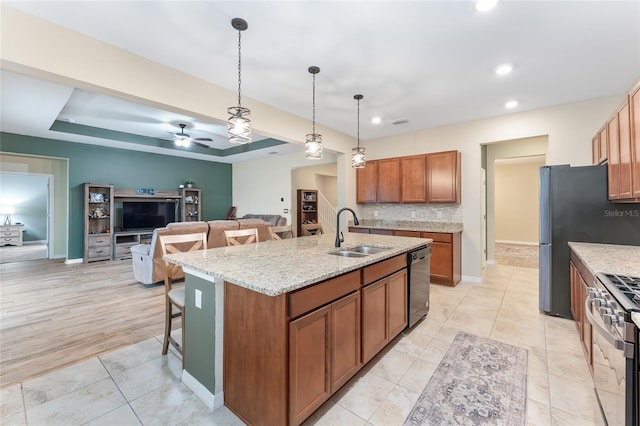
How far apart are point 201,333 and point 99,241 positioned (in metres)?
6.38

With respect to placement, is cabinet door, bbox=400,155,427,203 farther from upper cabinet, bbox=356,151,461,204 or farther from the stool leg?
the stool leg

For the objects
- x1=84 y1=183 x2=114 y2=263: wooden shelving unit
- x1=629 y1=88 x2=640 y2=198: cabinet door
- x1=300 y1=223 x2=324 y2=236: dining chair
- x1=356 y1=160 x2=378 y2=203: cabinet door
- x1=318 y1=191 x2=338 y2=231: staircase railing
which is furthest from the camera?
x1=318 y1=191 x2=338 y2=231: staircase railing

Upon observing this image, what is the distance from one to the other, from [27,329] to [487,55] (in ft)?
18.6

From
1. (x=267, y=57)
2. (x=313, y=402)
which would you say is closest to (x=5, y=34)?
(x=267, y=57)

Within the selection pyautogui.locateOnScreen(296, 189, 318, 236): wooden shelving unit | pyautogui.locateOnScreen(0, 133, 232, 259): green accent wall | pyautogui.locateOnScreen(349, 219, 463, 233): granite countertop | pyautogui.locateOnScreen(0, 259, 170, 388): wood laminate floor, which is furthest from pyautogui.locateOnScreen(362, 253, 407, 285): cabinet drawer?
pyautogui.locateOnScreen(0, 133, 232, 259): green accent wall

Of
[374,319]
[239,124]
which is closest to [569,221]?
[374,319]

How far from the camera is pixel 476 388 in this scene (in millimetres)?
1992

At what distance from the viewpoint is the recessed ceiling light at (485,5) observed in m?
1.94

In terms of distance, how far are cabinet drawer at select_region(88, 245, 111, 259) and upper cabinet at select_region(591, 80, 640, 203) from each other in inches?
352

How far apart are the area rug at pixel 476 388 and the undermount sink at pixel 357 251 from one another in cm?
110

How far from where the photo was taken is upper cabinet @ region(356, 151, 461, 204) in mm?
4734

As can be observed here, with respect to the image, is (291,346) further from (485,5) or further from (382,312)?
(485,5)

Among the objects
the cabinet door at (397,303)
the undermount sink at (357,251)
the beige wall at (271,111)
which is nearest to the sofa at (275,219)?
the beige wall at (271,111)

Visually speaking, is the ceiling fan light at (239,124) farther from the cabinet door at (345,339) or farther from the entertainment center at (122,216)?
the entertainment center at (122,216)
